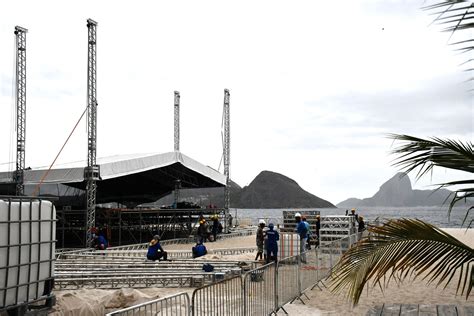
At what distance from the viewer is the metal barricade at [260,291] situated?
888 cm

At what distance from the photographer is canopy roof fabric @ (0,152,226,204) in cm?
2929

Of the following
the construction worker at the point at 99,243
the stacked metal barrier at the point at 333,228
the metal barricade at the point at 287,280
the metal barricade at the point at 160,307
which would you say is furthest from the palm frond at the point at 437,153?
the construction worker at the point at 99,243

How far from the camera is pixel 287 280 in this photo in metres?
11.4

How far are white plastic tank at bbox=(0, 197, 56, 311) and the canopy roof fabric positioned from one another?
67.3 feet

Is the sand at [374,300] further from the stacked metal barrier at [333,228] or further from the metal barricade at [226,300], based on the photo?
the stacked metal barrier at [333,228]

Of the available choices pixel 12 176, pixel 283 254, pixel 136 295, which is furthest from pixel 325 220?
pixel 12 176

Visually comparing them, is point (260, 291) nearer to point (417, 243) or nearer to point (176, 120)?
point (417, 243)

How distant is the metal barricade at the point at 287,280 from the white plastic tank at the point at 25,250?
14.9 ft

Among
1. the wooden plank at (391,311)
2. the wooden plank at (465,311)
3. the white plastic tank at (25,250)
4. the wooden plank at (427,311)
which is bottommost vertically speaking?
the wooden plank at (427,311)

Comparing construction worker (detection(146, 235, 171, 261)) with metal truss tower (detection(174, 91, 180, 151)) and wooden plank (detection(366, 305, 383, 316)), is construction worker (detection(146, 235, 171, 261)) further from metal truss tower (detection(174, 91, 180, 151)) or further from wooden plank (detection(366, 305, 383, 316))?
metal truss tower (detection(174, 91, 180, 151))

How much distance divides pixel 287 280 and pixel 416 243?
6.83 m

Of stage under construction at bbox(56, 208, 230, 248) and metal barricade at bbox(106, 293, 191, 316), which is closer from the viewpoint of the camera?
metal barricade at bbox(106, 293, 191, 316)

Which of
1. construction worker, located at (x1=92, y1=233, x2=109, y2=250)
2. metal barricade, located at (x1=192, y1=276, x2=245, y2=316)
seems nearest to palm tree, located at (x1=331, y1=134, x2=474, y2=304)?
metal barricade, located at (x1=192, y1=276, x2=245, y2=316)

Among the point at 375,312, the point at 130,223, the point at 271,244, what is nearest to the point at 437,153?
the point at 375,312
